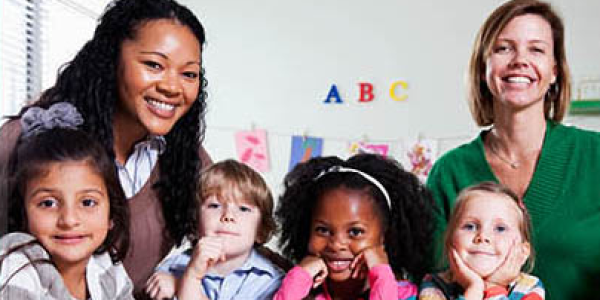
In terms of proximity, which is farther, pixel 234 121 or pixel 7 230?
pixel 234 121

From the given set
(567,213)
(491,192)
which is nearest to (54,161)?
(491,192)

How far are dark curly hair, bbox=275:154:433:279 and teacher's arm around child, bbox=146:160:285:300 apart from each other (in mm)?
35

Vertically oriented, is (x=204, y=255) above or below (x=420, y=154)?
below

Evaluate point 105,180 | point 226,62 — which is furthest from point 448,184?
point 105,180

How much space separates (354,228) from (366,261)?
0.17 feet

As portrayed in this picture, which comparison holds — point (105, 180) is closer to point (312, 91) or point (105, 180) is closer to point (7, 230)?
point (7, 230)

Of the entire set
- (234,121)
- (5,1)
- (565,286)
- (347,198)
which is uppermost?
(5,1)

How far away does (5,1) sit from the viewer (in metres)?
0.96

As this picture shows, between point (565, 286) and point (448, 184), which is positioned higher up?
point (448, 184)

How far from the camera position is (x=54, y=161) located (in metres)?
0.90

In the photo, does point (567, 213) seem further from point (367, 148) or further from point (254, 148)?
point (254, 148)

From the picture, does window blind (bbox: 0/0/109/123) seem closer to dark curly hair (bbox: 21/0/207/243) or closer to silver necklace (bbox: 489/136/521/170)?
dark curly hair (bbox: 21/0/207/243)

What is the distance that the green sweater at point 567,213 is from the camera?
3.29 ft

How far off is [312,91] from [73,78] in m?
0.36
